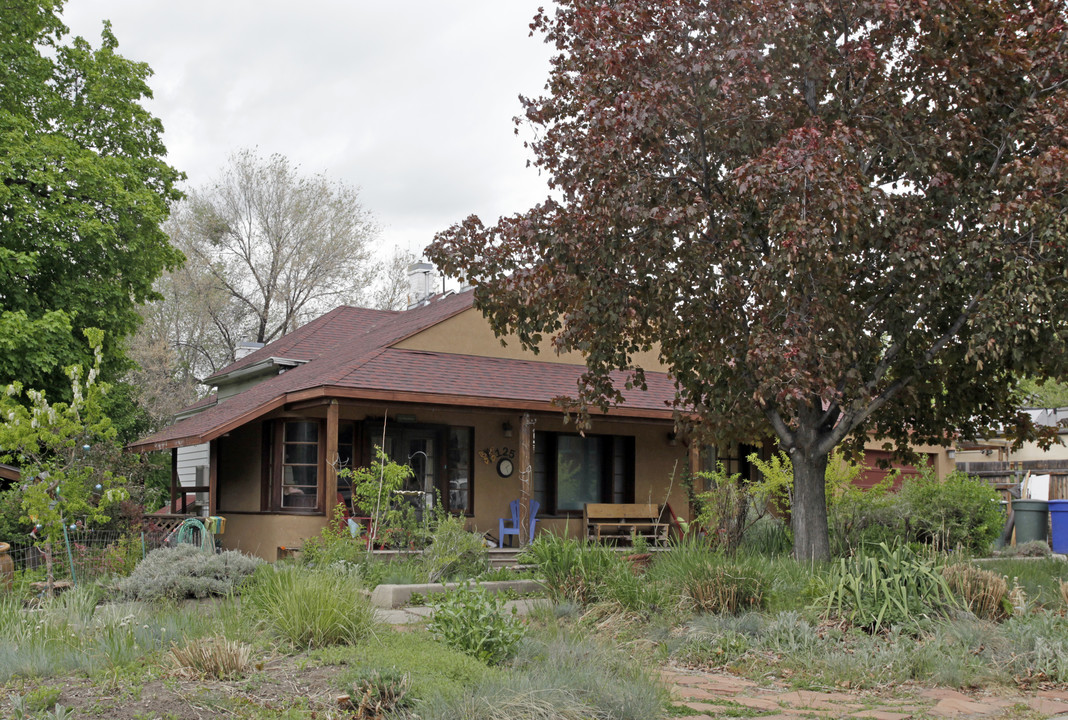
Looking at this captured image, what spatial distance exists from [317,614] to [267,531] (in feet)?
32.5

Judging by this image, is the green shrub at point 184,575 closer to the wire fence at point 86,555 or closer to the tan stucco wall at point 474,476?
the wire fence at point 86,555

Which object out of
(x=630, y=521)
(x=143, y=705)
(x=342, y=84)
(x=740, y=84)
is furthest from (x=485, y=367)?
(x=143, y=705)

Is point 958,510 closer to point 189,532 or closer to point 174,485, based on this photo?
point 189,532

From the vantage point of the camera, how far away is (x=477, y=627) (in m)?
6.03

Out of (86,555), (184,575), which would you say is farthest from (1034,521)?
(86,555)

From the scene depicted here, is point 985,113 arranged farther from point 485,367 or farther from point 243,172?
point 243,172

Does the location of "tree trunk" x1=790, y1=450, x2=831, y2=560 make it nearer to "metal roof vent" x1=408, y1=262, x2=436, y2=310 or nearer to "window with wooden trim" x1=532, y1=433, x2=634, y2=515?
"window with wooden trim" x1=532, y1=433, x2=634, y2=515

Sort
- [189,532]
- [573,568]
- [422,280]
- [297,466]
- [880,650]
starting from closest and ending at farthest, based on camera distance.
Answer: [880,650] → [573,568] → [189,532] → [297,466] → [422,280]

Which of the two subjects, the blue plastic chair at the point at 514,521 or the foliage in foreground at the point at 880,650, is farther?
the blue plastic chair at the point at 514,521

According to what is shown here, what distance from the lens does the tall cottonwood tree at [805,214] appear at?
8.73m

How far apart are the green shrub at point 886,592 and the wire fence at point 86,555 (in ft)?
27.9

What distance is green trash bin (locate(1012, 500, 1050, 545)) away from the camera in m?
18.0

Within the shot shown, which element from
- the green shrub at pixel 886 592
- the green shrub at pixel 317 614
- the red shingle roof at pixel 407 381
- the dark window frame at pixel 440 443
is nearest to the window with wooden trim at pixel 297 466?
the red shingle roof at pixel 407 381

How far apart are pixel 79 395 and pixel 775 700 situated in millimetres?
8294
